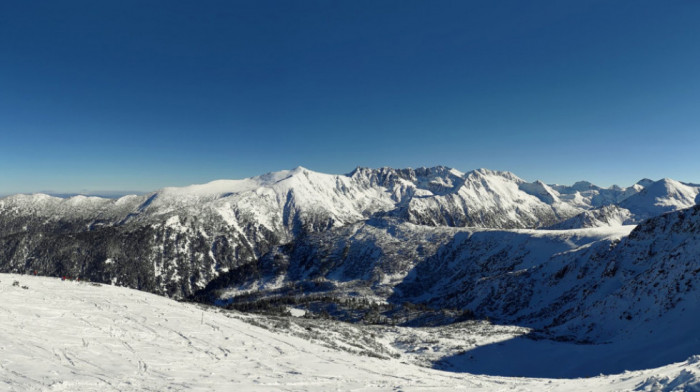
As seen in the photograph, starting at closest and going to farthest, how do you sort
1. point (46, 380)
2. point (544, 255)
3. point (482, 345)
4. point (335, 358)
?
1. point (46, 380)
2. point (335, 358)
3. point (482, 345)
4. point (544, 255)

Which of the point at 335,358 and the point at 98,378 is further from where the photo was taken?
the point at 335,358

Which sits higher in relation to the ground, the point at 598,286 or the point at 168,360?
the point at 168,360

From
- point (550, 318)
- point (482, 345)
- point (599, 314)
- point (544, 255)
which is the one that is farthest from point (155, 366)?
point (544, 255)

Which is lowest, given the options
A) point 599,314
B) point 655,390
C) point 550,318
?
point 550,318

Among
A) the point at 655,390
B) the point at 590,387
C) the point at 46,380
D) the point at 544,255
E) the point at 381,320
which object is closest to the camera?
the point at 655,390

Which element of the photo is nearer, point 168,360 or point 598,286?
point 168,360

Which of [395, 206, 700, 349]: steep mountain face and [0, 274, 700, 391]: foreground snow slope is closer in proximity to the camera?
[0, 274, 700, 391]: foreground snow slope

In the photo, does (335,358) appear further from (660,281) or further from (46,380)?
(660,281)

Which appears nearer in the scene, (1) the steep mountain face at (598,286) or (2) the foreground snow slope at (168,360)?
(2) the foreground snow slope at (168,360)
